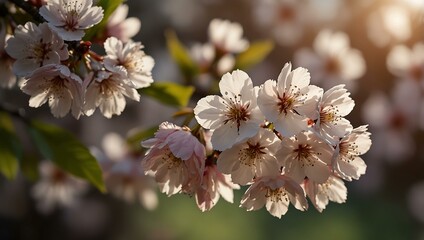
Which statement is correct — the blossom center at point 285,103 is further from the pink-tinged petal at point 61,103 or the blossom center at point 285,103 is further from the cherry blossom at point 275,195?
the pink-tinged petal at point 61,103

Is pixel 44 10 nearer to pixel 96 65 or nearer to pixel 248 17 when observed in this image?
pixel 96 65

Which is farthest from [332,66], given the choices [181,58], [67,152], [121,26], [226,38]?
[67,152]

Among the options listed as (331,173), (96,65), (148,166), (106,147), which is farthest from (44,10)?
(106,147)

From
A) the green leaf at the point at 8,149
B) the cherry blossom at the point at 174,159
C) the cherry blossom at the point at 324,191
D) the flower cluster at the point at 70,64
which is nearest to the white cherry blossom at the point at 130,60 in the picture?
the flower cluster at the point at 70,64

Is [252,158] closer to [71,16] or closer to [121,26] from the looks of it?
[71,16]

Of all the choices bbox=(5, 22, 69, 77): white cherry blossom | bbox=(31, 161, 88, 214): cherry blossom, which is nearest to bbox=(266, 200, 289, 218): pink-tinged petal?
bbox=(5, 22, 69, 77): white cherry blossom
